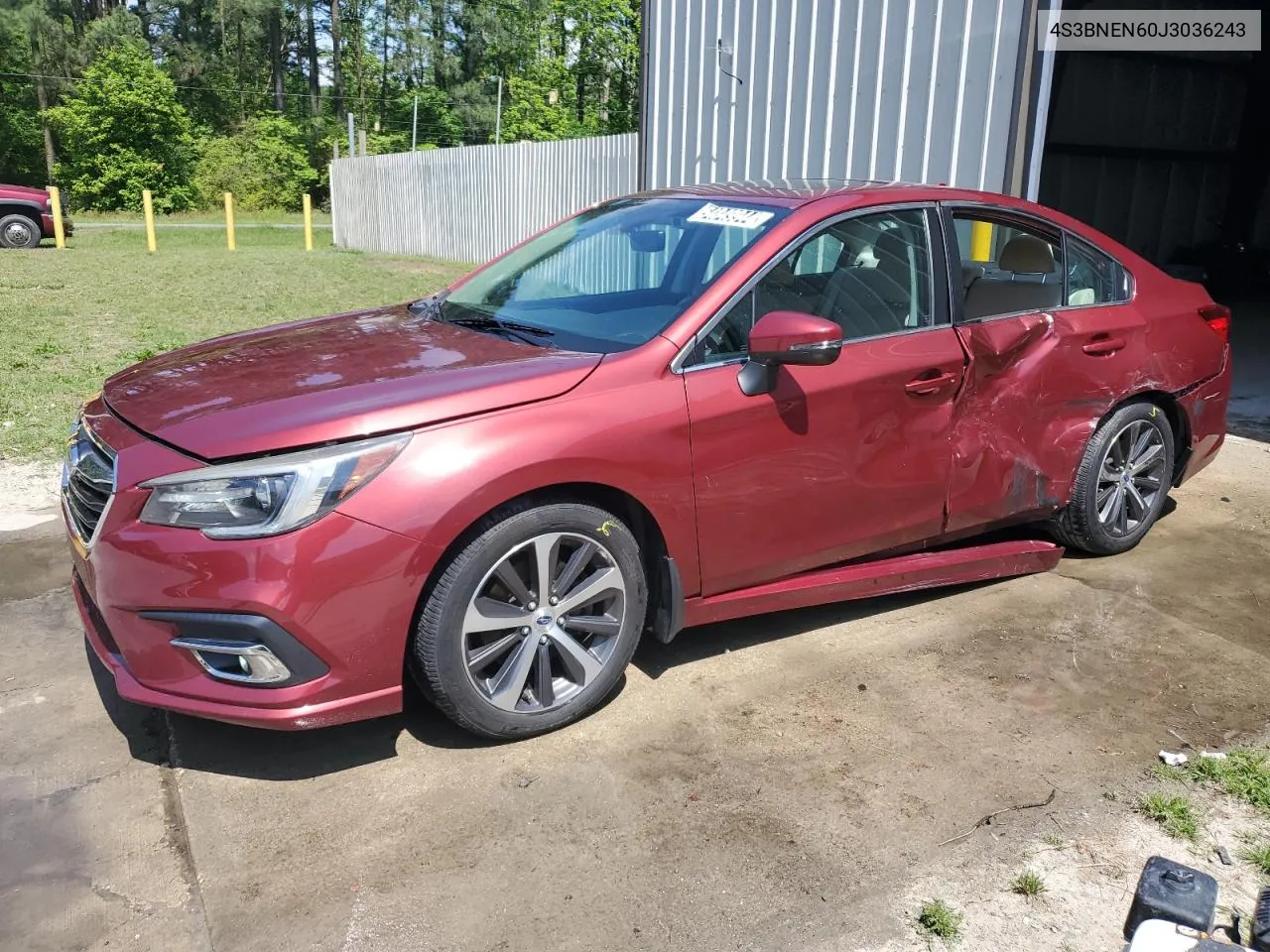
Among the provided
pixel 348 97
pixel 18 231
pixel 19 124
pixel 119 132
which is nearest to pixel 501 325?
pixel 18 231

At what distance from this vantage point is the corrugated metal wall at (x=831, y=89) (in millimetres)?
7363

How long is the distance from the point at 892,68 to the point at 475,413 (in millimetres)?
6268

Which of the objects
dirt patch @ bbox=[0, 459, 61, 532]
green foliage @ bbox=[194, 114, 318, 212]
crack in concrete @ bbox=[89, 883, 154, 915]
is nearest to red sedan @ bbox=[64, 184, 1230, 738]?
crack in concrete @ bbox=[89, 883, 154, 915]

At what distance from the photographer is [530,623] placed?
3074 millimetres

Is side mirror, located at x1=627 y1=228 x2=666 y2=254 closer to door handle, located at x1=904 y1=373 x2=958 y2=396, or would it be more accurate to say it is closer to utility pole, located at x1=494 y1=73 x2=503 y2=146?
door handle, located at x1=904 y1=373 x2=958 y2=396

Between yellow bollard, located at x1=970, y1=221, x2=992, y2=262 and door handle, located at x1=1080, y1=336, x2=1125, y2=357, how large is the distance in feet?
1.85

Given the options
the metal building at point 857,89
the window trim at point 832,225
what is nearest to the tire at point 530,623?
the window trim at point 832,225

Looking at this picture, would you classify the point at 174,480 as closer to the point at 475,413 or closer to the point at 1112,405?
the point at 475,413

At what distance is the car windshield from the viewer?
11.5ft

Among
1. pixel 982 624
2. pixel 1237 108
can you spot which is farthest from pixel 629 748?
pixel 1237 108

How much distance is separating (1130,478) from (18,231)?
68.9 feet

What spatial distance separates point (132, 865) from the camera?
104 inches

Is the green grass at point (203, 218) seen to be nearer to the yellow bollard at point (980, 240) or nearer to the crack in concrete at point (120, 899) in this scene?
the yellow bollard at point (980, 240)

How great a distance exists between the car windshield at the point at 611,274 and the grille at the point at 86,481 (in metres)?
1.30
